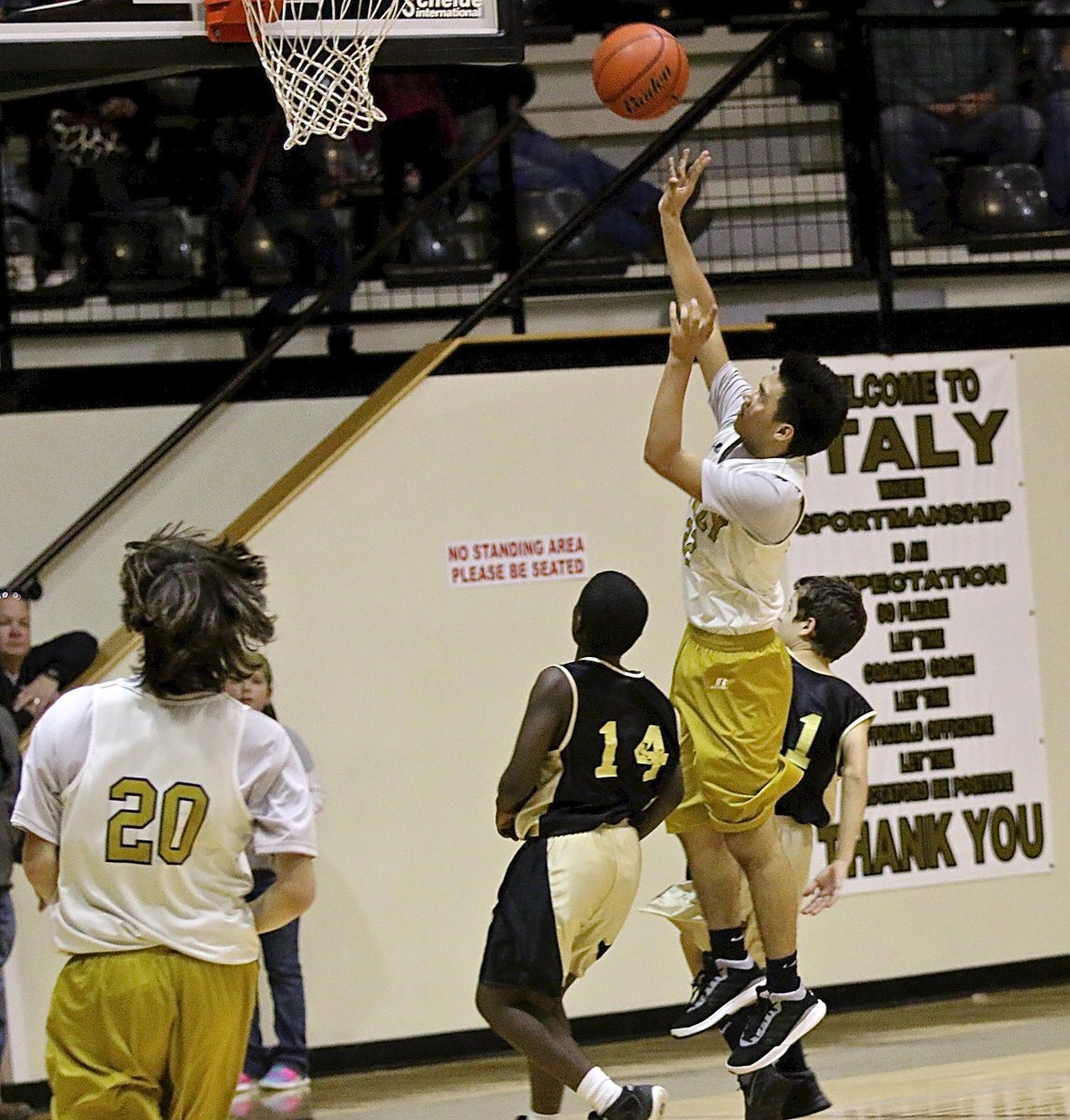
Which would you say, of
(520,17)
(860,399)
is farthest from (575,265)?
(520,17)

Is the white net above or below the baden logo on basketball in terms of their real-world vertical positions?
above

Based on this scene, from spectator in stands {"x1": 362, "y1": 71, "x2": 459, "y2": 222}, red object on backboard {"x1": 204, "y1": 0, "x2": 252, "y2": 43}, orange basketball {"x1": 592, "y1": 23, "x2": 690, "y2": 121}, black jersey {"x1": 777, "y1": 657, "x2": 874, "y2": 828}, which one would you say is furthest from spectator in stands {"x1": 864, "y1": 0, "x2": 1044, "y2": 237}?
red object on backboard {"x1": 204, "y1": 0, "x2": 252, "y2": 43}

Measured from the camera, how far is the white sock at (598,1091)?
4.61 metres

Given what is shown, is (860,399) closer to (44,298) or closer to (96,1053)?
(44,298)

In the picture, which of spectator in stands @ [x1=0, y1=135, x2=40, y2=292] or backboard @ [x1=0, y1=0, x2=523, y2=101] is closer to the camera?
backboard @ [x1=0, y1=0, x2=523, y2=101]

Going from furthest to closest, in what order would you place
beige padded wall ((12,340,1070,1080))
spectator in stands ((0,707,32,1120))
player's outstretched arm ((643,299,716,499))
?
beige padded wall ((12,340,1070,1080)), spectator in stands ((0,707,32,1120)), player's outstretched arm ((643,299,716,499))

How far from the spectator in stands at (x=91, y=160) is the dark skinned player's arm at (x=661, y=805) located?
4.80 m

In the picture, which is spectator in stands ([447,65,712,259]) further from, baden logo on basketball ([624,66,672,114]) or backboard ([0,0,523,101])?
backboard ([0,0,523,101])

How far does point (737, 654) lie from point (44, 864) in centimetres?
221

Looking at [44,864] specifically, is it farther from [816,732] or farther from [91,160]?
[91,160]

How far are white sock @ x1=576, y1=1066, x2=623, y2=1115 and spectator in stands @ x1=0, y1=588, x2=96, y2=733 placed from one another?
3.14 meters

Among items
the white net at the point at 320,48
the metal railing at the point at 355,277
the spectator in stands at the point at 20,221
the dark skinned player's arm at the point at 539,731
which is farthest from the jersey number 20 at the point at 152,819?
the spectator in stands at the point at 20,221

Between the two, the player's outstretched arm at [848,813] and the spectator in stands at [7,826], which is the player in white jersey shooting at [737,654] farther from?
the spectator in stands at [7,826]

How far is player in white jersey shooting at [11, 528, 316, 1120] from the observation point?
10.8 feet
